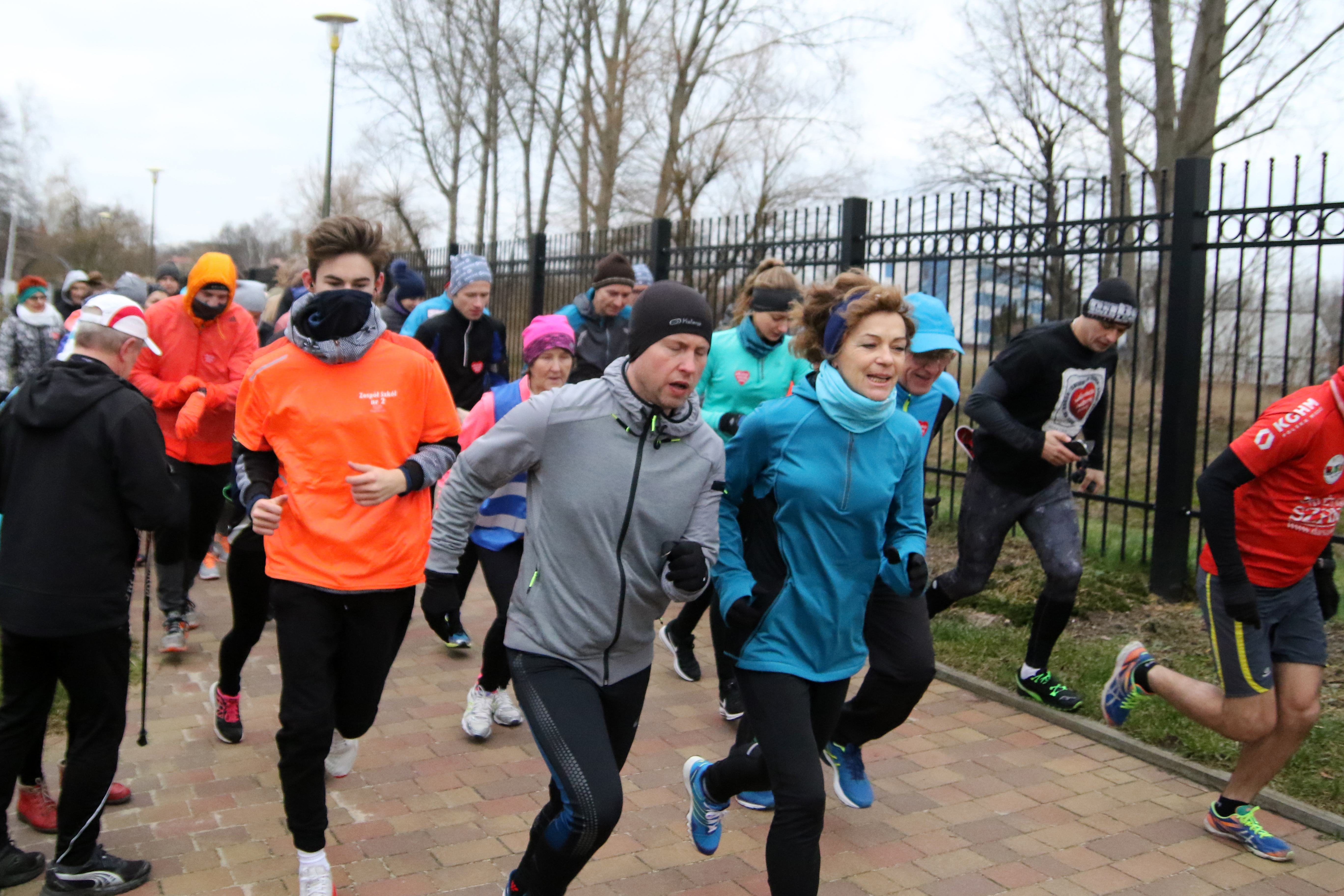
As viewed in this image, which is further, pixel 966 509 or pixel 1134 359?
pixel 1134 359

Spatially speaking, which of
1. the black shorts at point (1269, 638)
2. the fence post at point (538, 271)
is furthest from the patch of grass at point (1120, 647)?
the fence post at point (538, 271)

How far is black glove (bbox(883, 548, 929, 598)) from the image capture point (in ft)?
11.3

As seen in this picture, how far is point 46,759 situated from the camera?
4.80 metres

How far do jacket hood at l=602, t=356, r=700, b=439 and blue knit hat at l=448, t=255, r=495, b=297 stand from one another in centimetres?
383

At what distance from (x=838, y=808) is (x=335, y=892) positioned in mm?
1894

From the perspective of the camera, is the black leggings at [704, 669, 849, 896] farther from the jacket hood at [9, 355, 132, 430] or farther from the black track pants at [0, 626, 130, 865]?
the jacket hood at [9, 355, 132, 430]

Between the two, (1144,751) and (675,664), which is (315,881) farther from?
(1144,751)

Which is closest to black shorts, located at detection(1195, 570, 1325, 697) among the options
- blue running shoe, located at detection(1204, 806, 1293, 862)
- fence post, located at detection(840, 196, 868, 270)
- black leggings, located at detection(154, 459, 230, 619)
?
blue running shoe, located at detection(1204, 806, 1293, 862)

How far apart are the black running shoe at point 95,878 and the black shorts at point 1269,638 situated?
12.1ft

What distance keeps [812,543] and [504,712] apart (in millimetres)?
2449

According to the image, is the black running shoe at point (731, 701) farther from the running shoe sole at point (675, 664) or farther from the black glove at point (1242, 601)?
the black glove at point (1242, 601)

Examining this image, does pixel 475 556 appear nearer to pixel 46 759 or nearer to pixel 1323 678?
pixel 46 759

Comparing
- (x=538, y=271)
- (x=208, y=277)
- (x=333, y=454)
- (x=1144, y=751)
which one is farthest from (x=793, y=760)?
(x=538, y=271)

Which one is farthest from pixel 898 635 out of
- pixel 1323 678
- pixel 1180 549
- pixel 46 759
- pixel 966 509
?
pixel 1180 549
